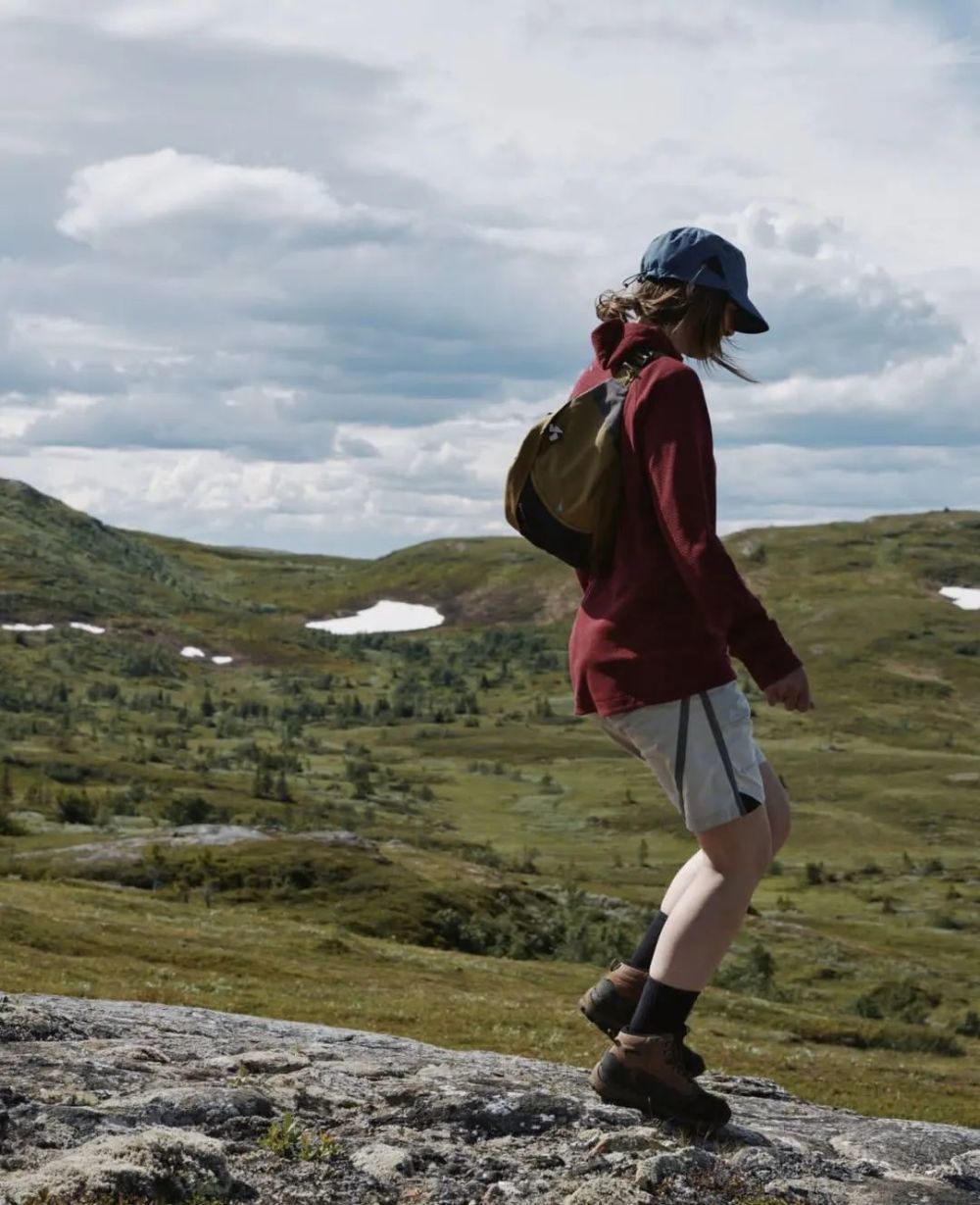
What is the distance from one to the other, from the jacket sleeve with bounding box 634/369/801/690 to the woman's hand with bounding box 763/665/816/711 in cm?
4

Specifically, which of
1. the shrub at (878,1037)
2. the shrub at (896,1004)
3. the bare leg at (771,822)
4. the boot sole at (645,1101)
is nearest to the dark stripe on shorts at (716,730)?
the bare leg at (771,822)

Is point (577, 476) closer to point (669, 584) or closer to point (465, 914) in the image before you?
point (669, 584)

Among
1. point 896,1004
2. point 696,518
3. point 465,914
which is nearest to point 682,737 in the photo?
point 696,518

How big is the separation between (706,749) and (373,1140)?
264cm

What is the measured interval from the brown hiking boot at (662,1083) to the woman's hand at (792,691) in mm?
2029

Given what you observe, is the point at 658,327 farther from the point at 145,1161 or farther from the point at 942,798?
the point at 942,798

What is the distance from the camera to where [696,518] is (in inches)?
277

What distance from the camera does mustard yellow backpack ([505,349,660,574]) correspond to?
7430 millimetres

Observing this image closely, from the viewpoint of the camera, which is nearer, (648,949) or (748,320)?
(748,320)

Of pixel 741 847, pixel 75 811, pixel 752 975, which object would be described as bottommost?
pixel 752 975

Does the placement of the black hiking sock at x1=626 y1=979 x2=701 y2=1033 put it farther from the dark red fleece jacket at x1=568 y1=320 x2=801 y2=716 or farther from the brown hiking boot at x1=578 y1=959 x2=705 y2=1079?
the dark red fleece jacket at x1=568 y1=320 x2=801 y2=716

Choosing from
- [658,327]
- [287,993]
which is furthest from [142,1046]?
[287,993]

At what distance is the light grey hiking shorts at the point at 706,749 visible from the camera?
23.6 feet

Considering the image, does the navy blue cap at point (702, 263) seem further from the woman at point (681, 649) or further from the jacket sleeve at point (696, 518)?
the jacket sleeve at point (696, 518)
